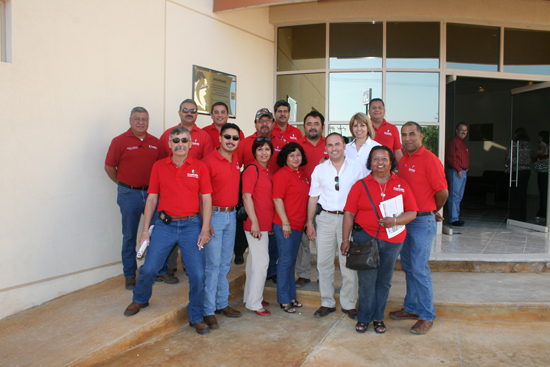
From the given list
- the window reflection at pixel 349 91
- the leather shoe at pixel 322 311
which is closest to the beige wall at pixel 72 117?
the leather shoe at pixel 322 311

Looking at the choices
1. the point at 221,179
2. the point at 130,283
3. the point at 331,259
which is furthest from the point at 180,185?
the point at 331,259

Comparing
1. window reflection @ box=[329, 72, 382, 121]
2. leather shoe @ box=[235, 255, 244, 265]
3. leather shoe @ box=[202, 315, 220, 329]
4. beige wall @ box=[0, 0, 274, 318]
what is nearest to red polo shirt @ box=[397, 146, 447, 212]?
leather shoe @ box=[202, 315, 220, 329]

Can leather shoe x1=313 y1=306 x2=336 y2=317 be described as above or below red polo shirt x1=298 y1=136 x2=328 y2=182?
below

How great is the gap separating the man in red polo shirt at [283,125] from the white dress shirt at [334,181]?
1224 millimetres

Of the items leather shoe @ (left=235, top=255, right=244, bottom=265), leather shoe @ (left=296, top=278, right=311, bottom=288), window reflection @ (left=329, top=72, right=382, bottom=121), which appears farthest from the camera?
window reflection @ (left=329, top=72, right=382, bottom=121)

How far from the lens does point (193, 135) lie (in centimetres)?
448

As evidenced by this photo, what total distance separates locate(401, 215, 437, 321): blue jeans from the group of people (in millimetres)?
10

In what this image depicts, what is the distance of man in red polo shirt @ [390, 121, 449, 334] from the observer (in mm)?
3600

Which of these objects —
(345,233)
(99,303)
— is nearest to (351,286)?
(345,233)

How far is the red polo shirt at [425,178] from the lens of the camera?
3.56 m

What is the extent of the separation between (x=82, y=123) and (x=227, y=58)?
266 cm

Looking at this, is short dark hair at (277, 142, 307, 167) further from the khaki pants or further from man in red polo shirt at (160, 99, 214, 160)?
man in red polo shirt at (160, 99, 214, 160)

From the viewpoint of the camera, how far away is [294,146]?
3982 millimetres

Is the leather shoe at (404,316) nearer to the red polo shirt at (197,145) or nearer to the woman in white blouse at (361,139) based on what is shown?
the woman in white blouse at (361,139)
